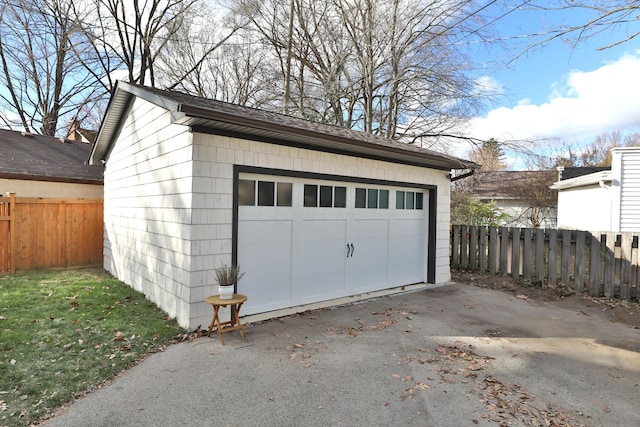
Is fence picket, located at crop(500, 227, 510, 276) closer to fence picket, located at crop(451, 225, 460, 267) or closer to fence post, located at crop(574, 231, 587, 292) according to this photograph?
fence picket, located at crop(451, 225, 460, 267)

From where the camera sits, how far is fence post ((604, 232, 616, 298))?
20.7 ft

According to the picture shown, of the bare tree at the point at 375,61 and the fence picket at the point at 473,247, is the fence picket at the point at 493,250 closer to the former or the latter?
the fence picket at the point at 473,247

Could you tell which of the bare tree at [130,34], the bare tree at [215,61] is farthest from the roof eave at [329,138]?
the bare tree at [130,34]

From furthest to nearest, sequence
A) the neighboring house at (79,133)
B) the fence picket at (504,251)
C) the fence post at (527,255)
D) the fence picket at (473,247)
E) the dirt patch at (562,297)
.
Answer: the neighboring house at (79,133) → the fence picket at (473,247) → the fence picket at (504,251) → the fence post at (527,255) → the dirt patch at (562,297)

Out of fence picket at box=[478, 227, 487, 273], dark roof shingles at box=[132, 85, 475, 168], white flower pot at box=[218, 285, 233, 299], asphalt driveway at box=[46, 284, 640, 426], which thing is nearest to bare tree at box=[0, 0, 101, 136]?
dark roof shingles at box=[132, 85, 475, 168]

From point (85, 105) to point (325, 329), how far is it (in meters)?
19.2

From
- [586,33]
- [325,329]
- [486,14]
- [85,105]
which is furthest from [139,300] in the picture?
[85,105]

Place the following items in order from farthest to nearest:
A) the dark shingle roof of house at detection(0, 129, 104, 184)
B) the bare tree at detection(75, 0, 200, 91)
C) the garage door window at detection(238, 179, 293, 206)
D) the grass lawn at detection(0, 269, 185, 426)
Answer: the bare tree at detection(75, 0, 200, 91) → the dark shingle roof of house at detection(0, 129, 104, 184) → the garage door window at detection(238, 179, 293, 206) → the grass lawn at detection(0, 269, 185, 426)

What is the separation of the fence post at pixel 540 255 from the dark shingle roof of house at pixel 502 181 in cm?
1147

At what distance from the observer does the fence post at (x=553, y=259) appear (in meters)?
6.97

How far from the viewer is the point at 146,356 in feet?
12.3

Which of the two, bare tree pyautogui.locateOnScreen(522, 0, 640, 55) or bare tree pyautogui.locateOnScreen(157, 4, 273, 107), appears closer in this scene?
bare tree pyautogui.locateOnScreen(522, 0, 640, 55)

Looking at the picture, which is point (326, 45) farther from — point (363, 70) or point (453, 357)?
point (453, 357)

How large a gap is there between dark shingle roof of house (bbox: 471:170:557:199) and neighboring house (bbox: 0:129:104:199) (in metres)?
17.2
